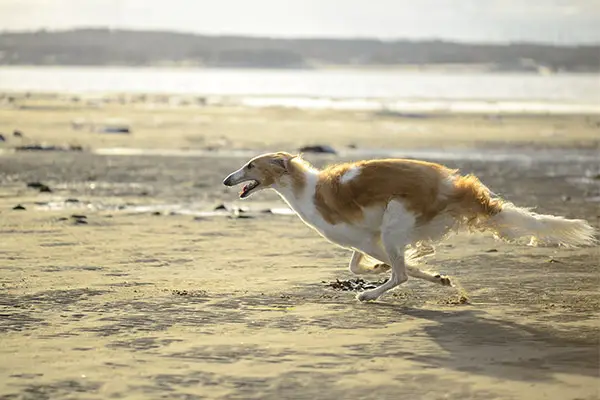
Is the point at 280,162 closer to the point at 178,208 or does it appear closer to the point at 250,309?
the point at 250,309

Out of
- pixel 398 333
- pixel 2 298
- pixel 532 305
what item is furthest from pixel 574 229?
pixel 2 298

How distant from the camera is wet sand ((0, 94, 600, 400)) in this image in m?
7.95

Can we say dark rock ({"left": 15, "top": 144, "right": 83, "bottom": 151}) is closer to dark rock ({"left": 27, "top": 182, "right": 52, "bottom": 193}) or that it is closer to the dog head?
dark rock ({"left": 27, "top": 182, "right": 52, "bottom": 193})

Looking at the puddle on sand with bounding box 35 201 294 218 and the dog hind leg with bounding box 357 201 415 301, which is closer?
the dog hind leg with bounding box 357 201 415 301

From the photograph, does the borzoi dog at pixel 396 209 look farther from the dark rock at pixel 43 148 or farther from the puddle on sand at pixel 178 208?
the dark rock at pixel 43 148

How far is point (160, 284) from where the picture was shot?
11.5 m

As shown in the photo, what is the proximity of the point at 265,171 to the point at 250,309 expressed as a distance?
141cm

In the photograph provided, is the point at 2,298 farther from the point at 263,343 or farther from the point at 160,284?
the point at 263,343

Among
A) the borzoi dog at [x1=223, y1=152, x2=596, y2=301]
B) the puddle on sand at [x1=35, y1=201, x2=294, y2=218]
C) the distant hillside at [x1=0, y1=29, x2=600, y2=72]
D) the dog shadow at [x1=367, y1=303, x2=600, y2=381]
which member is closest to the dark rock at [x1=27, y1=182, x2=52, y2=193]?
the puddle on sand at [x1=35, y1=201, x2=294, y2=218]

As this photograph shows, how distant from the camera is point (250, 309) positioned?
33.8 ft

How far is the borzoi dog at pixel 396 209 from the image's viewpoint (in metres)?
10.5

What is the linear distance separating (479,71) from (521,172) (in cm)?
12761

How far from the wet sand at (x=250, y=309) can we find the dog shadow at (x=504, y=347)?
0.07 ft

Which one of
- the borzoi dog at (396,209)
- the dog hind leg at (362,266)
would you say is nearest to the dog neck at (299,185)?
the borzoi dog at (396,209)
